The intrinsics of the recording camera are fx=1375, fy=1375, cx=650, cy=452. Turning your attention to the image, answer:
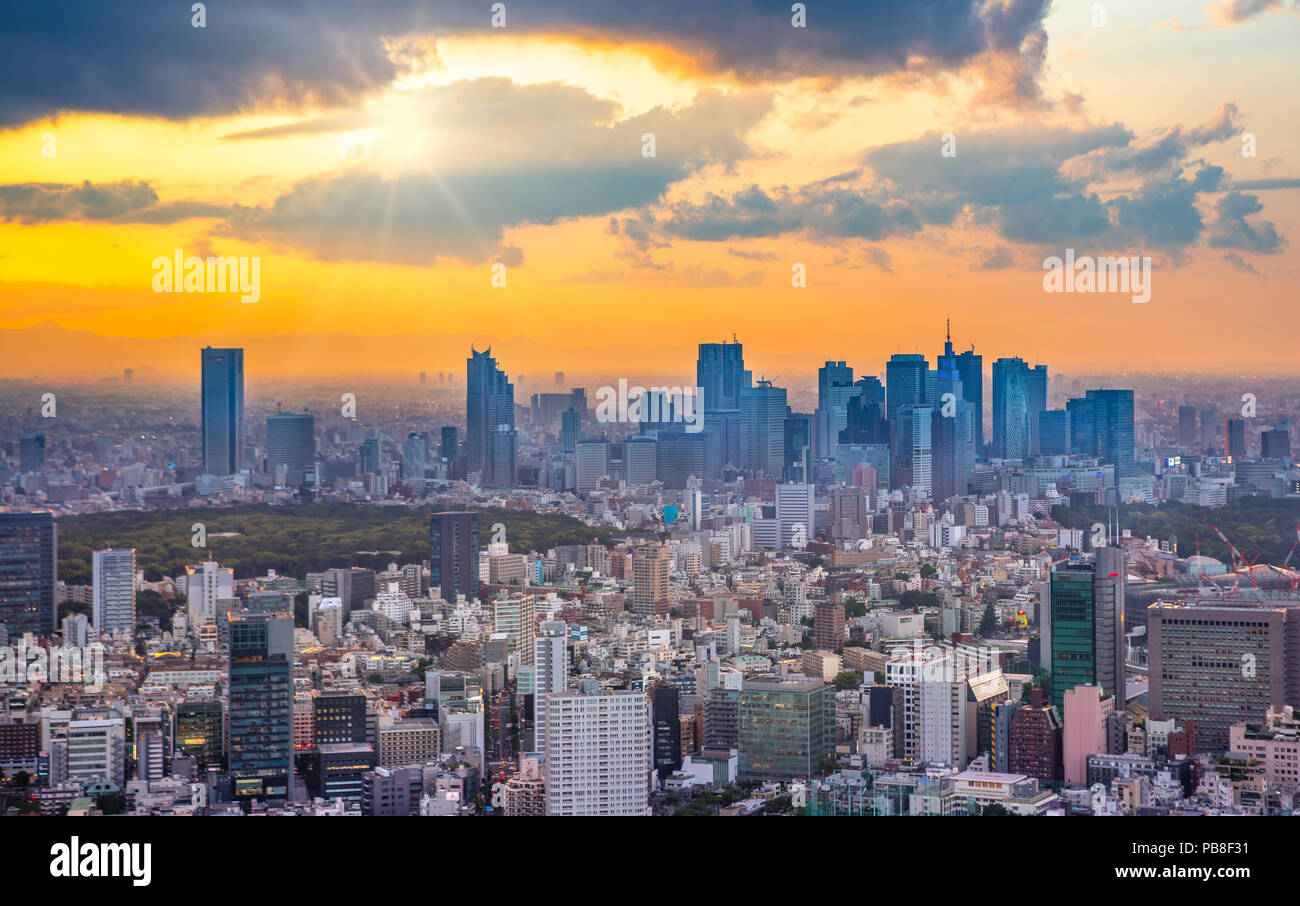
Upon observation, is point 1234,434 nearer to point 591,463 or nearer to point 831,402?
point 831,402

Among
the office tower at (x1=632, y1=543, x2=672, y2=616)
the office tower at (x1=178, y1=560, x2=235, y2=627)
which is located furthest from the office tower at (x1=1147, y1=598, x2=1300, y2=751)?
the office tower at (x1=178, y1=560, x2=235, y2=627)

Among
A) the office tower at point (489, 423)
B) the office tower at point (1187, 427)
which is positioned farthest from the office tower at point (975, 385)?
the office tower at point (489, 423)

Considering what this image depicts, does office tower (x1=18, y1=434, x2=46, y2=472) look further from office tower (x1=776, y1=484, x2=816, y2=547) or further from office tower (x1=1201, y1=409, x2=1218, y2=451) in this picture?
office tower (x1=1201, y1=409, x2=1218, y2=451)

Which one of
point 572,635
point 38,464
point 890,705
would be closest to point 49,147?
point 38,464

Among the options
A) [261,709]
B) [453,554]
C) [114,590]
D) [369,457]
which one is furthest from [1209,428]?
[114,590]

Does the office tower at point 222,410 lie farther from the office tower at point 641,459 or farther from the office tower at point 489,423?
the office tower at point 641,459
